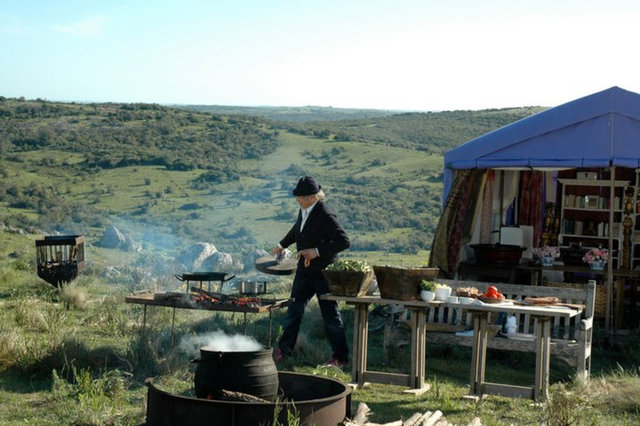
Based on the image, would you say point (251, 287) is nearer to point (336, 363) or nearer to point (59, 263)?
point (336, 363)

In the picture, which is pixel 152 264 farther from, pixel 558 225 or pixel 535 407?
pixel 535 407

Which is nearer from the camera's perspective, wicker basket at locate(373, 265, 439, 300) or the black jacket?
wicker basket at locate(373, 265, 439, 300)

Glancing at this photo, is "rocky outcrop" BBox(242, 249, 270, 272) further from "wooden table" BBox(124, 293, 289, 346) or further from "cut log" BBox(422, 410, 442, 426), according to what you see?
"cut log" BBox(422, 410, 442, 426)

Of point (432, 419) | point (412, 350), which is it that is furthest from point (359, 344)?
point (432, 419)

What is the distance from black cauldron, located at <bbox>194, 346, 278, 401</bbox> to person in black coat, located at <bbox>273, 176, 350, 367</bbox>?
258 centimetres

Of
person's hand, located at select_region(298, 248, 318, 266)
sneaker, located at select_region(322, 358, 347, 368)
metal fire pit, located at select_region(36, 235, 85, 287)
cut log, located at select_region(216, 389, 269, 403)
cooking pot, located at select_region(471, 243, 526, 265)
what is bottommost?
sneaker, located at select_region(322, 358, 347, 368)

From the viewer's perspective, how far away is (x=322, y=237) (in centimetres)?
905

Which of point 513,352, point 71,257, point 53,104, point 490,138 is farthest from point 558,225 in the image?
point 53,104

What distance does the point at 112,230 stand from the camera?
2577cm

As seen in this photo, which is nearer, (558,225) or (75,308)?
(75,308)

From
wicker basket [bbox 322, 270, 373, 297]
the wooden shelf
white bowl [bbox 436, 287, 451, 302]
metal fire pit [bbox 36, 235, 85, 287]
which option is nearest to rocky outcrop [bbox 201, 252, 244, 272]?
metal fire pit [bbox 36, 235, 85, 287]

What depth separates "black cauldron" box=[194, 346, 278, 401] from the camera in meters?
6.23

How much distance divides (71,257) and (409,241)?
59.6ft

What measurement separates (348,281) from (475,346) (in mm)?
1162
